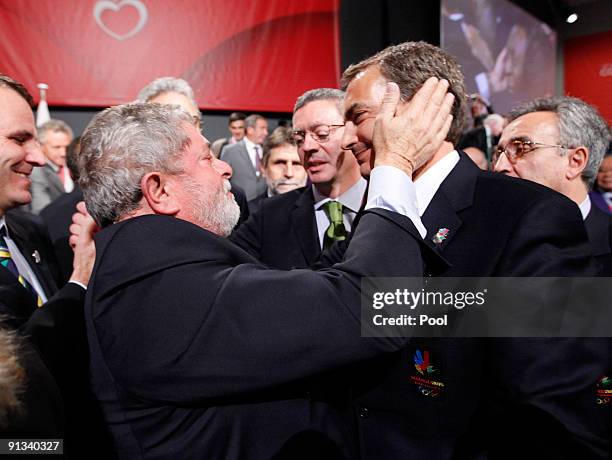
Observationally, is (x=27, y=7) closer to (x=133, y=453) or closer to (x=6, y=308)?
(x=6, y=308)

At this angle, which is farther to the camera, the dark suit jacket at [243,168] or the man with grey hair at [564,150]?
the dark suit jacket at [243,168]

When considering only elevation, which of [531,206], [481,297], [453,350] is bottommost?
[453,350]

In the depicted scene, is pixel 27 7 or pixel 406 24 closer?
pixel 27 7

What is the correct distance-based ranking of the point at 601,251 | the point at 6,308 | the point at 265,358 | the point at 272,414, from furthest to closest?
the point at 601,251 < the point at 6,308 < the point at 272,414 < the point at 265,358

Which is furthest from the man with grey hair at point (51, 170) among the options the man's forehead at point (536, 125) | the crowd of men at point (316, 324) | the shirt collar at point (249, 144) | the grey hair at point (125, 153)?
the man's forehead at point (536, 125)

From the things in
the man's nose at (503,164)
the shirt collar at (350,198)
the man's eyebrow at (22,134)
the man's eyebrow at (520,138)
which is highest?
the man's eyebrow at (22,134)

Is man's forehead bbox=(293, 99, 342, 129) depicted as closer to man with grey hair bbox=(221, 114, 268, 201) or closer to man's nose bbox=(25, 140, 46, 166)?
man's nose bbox=(25, 140, 46, 166)

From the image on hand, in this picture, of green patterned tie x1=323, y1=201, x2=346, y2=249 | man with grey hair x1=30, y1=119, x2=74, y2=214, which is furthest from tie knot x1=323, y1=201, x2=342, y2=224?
man with grey hair x1=30, y1=119, x2=74, y2=214

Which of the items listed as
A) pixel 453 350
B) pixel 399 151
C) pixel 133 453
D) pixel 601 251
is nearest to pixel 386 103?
pixel 399 151

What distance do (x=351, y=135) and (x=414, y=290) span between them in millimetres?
551

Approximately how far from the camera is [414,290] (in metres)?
1.08

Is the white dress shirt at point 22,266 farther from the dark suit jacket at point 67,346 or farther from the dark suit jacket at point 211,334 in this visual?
the dark suit jacket at point 211,334

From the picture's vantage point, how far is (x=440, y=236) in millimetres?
1248

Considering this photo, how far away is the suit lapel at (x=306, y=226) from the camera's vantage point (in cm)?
210
